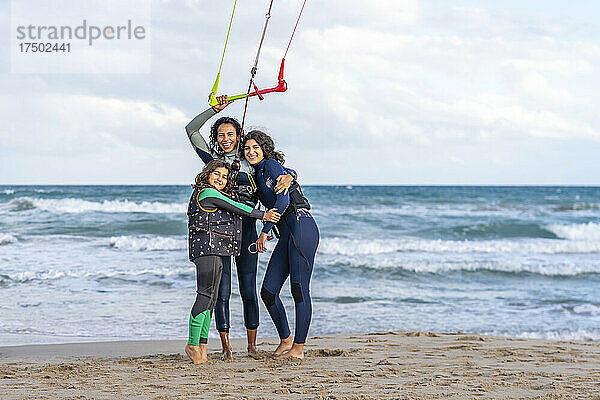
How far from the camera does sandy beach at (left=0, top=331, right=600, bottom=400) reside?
155 inches

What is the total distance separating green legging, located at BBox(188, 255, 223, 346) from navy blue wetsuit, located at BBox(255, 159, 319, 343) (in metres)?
0.39

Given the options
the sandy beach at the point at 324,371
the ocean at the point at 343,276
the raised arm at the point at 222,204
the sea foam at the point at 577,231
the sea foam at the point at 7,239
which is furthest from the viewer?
the sea foam at the point at 577,231

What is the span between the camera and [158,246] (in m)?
14.7

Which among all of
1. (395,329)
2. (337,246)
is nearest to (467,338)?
(395,329)

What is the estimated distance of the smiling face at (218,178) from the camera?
4758 millimetres

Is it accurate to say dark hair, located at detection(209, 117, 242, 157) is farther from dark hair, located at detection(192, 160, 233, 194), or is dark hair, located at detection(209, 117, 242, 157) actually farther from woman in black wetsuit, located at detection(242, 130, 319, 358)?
dark hair, located at detection(192, 160, 233, 194)

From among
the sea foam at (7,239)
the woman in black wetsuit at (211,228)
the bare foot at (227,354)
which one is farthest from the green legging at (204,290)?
the sea foam at (7,239)

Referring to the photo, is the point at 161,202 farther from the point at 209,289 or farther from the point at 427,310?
the point at 209,289

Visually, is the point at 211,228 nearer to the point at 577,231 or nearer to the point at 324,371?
the point at 324,371

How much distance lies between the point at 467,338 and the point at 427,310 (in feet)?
6.86

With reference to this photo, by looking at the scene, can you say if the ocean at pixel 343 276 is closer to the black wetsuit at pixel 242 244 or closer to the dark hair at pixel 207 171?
the black wetsuit at pixel 242 244

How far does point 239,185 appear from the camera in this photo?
4957mm

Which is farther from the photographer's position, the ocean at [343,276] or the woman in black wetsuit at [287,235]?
the ocean at [343,276]

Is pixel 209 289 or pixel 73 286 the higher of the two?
pixel 209 289
